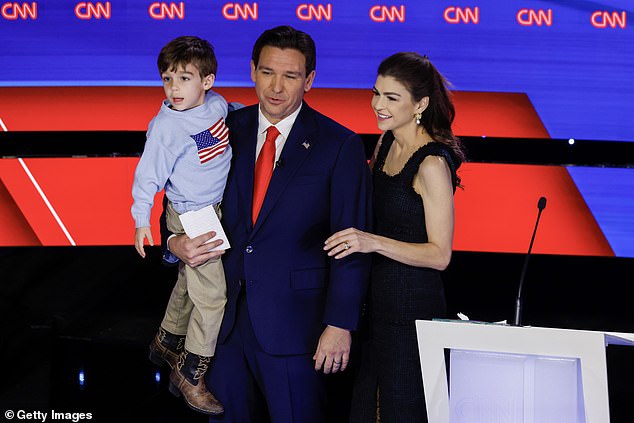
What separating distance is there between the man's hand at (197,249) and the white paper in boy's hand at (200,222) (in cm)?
1

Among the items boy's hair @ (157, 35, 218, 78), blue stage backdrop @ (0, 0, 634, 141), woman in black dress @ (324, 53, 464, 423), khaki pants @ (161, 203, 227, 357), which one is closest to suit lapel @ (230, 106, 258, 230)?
khaki pants @ (161, 203, 227, 357)

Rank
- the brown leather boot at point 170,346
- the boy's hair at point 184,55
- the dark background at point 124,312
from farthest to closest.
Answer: the dark background at point 124,312 < the brown leather boot at point 170,346 < the boy's hair at point 184,55

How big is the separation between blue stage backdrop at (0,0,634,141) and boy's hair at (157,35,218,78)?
124cm

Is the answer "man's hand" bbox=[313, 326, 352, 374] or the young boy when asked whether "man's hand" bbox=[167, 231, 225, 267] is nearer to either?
the young boy

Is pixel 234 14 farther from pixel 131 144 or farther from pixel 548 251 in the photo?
pixel 548 251

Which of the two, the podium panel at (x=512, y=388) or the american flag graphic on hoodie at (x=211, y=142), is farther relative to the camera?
the american flag graphic on hoodie at (x=211, y=142)

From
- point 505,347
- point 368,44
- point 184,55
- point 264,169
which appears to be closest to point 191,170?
point 264,169

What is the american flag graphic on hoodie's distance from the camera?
2.72m

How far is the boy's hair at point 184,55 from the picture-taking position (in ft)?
8.79

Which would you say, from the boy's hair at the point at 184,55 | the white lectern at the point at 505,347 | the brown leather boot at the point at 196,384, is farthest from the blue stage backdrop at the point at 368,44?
the white lectern at the point at 505,347

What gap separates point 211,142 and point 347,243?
21.8 inches

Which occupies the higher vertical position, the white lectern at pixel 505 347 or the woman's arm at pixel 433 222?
the woman's arm at pixel 433 222

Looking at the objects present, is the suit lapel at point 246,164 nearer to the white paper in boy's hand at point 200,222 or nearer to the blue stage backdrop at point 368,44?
the white paper in boy's hand at point 200,222

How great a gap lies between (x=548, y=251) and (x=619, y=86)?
0.81 m
